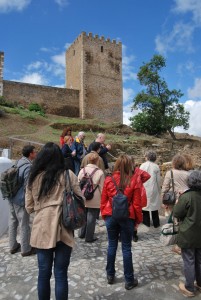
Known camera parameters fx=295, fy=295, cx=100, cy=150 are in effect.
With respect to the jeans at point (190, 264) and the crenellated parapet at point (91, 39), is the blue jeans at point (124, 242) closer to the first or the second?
the jeans at point (190, 264)

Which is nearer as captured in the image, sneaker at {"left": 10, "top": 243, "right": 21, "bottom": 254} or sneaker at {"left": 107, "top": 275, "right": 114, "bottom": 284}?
sneaker at {"left": 107, "top": 275, "right": 114, "bottom": 284}

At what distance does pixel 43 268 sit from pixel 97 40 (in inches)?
1399

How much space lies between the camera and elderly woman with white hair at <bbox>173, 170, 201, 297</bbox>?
3.66 metres

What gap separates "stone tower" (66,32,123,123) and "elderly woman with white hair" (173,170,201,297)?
3122cm

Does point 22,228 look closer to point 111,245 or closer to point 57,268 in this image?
point 111,245

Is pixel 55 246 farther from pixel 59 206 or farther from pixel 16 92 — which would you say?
pixel 16 92

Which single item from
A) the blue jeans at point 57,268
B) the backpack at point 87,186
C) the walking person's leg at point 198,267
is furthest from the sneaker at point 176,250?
the blue jeans at point 57,268

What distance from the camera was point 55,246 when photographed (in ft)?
9.96

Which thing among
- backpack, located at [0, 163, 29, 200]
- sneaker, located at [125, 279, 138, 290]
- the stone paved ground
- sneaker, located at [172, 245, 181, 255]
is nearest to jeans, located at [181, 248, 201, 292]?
the stone paved ground

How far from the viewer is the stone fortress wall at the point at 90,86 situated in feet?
111

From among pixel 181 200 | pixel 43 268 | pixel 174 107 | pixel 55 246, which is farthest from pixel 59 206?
pixel 174 107

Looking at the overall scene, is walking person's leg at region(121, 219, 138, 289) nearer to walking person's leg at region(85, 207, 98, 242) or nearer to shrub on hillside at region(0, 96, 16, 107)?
walking person's leg at region(85, 207, 98, 242)

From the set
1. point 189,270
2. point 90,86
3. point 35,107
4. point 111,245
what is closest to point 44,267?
point 111,245

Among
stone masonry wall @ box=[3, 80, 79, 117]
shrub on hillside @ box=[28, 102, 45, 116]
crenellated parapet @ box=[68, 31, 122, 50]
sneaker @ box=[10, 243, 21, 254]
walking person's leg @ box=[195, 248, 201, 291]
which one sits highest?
crenellated parapet @ box=[68, 31, 122, 50]
